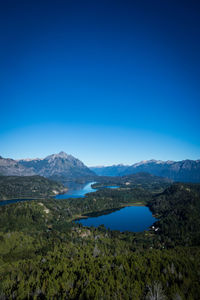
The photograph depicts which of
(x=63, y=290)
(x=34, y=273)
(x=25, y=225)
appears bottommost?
(x=25, y=225)

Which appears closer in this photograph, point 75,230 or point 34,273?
point 34,273

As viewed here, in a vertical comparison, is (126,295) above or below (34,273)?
above

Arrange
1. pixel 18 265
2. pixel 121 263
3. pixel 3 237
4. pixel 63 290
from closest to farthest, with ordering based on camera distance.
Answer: pixel 63 290, pixel 121 263, pixel 18 265, pixel 3 237

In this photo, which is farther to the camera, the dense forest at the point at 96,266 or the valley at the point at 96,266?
the valley at the point at 96,266

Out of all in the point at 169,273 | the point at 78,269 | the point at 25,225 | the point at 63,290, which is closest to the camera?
the point at 63,290

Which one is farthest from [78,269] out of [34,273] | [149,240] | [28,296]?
[149,240]

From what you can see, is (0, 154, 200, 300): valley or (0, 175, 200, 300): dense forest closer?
(0, 175, 200, 300): dense forest

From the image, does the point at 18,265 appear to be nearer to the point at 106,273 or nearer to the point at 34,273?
the point at 34,273

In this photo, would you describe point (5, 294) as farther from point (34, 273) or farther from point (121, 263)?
point (121, 263)

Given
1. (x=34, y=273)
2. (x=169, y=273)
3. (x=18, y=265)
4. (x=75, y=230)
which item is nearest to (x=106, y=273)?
(x=169, y=273)
